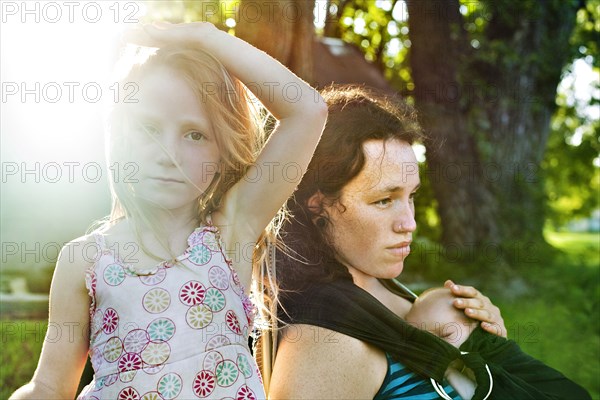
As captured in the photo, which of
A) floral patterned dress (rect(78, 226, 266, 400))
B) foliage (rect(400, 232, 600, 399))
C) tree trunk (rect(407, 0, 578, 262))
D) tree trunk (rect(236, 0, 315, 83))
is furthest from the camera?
tree trunk (rect(407, 0, 578, 262))

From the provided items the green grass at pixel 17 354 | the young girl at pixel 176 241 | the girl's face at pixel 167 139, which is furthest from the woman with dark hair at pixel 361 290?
the green grass at pixel 17 354

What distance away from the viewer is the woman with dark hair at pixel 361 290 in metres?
2.13

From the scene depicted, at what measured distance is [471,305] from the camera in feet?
7.66

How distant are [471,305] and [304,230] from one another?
544 millimetres

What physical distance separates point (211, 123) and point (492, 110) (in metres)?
6.25

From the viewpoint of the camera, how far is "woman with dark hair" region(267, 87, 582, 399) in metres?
2.13

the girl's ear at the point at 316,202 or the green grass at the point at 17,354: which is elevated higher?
the girl's ear at the point at 316,202

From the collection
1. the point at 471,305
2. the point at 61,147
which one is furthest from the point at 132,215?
the point at 61,147

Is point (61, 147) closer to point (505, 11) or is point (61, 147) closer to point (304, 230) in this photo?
point (304, 230)

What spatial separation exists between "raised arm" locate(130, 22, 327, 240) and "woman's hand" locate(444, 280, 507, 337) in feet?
2.16


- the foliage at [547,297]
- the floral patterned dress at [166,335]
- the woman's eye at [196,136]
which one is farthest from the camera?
the foliage at [547,297]

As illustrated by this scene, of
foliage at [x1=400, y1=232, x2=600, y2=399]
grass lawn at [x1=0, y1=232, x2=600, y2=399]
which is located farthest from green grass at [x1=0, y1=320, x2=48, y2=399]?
foliage at [x1=400, y1=232, x2=600, y2=399]

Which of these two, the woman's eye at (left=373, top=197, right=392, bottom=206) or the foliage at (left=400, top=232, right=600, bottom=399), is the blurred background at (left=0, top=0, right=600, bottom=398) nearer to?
the foliage at (left=400, top=232, right=600, bottom=399)

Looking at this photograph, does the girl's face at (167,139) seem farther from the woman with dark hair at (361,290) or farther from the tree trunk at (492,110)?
the tree trunk at (492,110)
